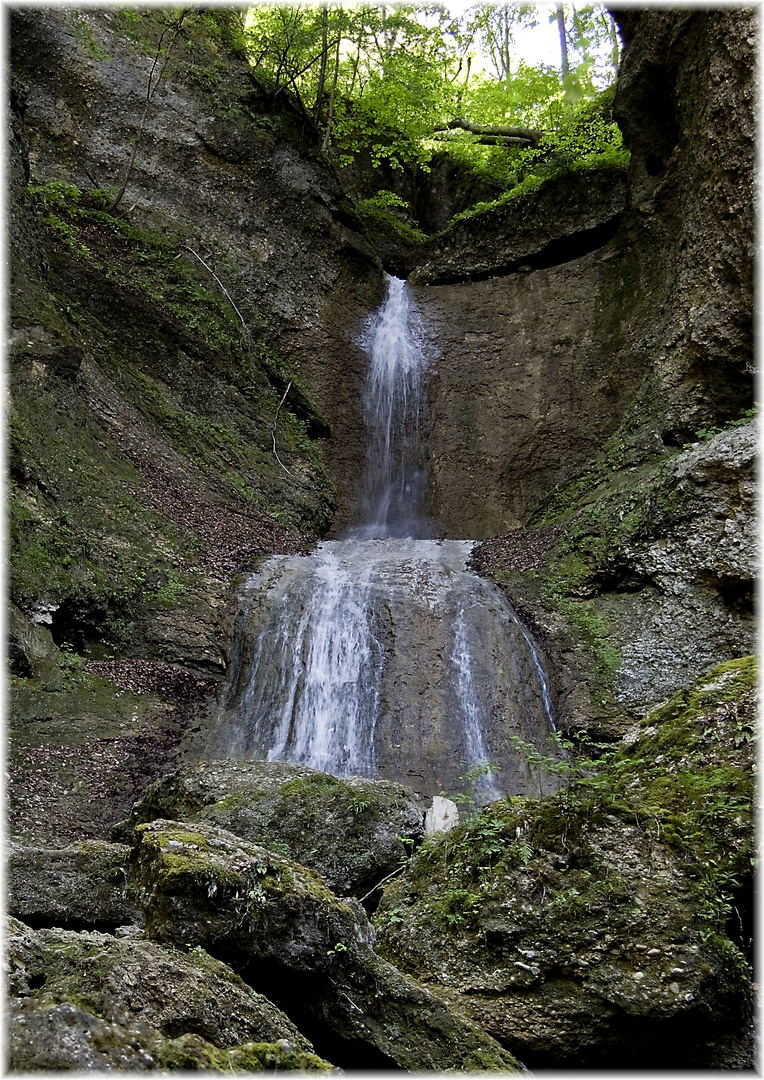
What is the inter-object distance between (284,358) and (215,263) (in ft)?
8.16

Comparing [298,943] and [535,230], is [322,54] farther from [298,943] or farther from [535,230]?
[298,943]

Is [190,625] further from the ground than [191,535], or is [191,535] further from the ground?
[191,535]

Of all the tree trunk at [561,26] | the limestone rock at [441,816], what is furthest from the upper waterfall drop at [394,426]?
the tree trunk at [561,26]

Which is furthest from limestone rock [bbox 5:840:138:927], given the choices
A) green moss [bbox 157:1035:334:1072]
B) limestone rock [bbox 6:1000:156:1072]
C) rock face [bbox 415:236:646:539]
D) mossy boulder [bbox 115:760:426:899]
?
rock face [bbox 415:236:646:539]

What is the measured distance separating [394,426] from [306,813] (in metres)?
12.5

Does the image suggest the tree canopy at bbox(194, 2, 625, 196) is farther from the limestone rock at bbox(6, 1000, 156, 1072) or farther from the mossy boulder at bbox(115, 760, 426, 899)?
the limestone rock at bbox(6, 1000, 156, 1072)

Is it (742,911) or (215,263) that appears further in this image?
(215,263)

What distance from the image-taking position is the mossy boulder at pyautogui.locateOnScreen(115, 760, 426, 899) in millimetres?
5180

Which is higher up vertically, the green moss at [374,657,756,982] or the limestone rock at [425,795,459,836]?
the green moss at [374,657,756,982]

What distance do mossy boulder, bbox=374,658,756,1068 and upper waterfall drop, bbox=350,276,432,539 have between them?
11.9m

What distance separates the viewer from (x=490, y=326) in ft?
56.9

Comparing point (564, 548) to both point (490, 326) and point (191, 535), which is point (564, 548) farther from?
point (490, 326)

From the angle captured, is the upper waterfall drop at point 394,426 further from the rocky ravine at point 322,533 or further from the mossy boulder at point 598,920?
the mossy boulder at point 598,920

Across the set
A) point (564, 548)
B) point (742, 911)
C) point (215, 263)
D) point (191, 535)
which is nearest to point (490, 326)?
point (215, 263)
